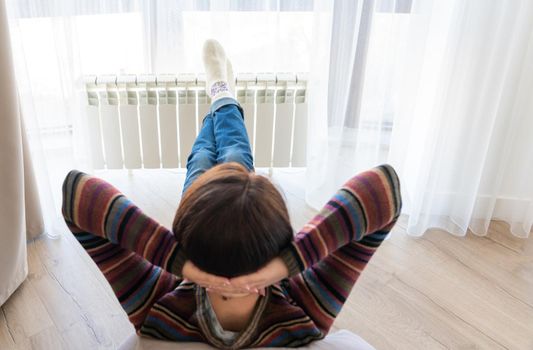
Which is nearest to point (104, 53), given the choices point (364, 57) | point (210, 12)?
point (210, 12)

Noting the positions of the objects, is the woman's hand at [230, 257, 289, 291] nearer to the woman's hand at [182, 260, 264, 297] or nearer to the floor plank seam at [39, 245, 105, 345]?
the woman's hand at [182, 260, 264, 297]

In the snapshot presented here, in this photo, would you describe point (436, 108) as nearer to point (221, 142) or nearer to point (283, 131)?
point (283, 131)

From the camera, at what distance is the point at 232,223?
1.83 ft

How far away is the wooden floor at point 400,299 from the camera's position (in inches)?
48.2

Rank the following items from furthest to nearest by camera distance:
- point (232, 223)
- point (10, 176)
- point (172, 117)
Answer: point (172, 117)
point (10, 176)
point (232, 223)

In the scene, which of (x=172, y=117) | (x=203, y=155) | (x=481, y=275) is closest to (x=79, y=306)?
(x=203, y=155)

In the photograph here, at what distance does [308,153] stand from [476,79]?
2.09 ft

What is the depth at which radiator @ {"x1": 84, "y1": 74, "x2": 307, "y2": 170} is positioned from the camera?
1.61 m

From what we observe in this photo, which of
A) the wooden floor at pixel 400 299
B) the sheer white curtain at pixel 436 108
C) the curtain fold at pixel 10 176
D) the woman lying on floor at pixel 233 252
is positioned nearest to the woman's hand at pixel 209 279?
the woman lying on floor at pixel 233 252

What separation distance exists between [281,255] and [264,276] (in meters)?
0.04

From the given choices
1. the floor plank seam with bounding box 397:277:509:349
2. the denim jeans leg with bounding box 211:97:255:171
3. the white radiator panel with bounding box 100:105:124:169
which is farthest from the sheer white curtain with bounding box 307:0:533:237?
the white radiator panel with bounding box 100:105:124:169

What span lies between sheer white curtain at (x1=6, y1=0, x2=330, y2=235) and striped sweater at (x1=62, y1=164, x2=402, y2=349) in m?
0.91

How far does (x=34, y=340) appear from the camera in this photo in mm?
1190

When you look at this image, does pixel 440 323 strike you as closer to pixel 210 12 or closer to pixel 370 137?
pixel 370 137
